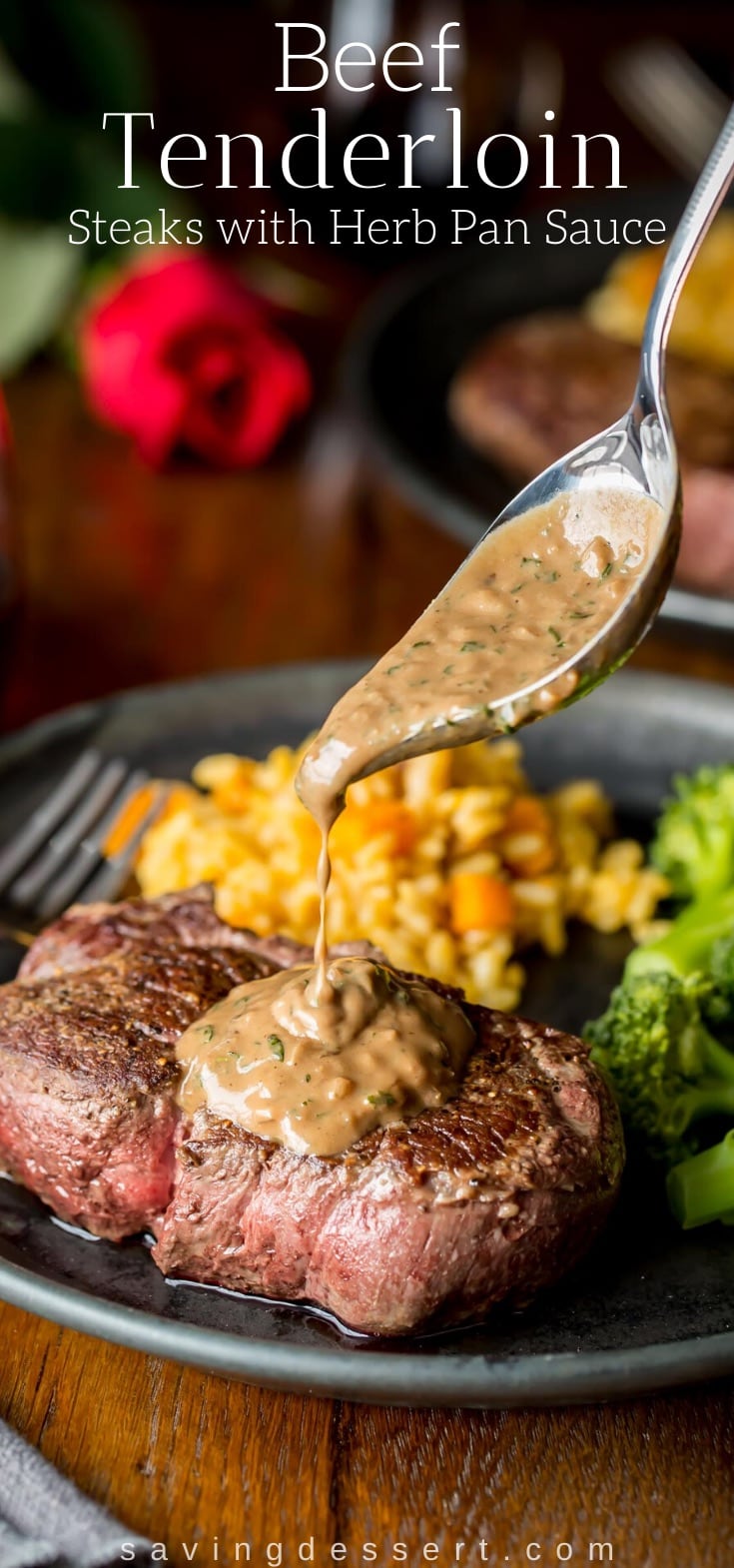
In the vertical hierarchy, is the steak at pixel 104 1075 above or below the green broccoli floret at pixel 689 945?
above

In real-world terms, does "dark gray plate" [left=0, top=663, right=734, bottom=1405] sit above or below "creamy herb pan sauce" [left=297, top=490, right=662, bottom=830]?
below

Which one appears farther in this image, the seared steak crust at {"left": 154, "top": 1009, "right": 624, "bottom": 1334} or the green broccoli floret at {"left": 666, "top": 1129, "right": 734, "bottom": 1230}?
the green broccoli floret at {"left": 666, "top": 1129, "right": 734, "bottom": 1230}

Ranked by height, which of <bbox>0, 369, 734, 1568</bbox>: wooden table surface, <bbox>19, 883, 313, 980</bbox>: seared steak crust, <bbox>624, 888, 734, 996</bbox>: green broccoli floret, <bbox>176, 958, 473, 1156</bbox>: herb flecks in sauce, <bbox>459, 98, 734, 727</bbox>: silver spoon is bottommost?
<bbox>0, 369, 734, 1568</bbox>: wooden table surface

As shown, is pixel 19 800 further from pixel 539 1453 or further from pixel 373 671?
pixel 539 1453

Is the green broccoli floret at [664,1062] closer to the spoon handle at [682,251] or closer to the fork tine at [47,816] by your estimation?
the spoon handle at [682,251]

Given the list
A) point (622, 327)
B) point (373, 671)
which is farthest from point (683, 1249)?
point (622, 327)

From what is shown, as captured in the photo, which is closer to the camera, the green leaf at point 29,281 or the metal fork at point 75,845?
the metal fork at point 75,845

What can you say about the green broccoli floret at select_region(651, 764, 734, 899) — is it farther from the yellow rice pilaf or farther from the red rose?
the red rose

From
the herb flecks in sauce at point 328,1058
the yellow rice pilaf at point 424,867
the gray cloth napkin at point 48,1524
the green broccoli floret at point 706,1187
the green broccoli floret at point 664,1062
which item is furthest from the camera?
the yellow rice pilaf at point 424,867

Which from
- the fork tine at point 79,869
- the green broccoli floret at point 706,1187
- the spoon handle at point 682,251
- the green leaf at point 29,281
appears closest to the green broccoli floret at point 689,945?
the green broccoli floret at point 706,1187

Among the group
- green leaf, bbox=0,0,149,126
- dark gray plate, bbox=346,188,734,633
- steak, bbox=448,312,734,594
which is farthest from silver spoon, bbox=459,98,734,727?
green leaf, bbox=0,0,149,126
